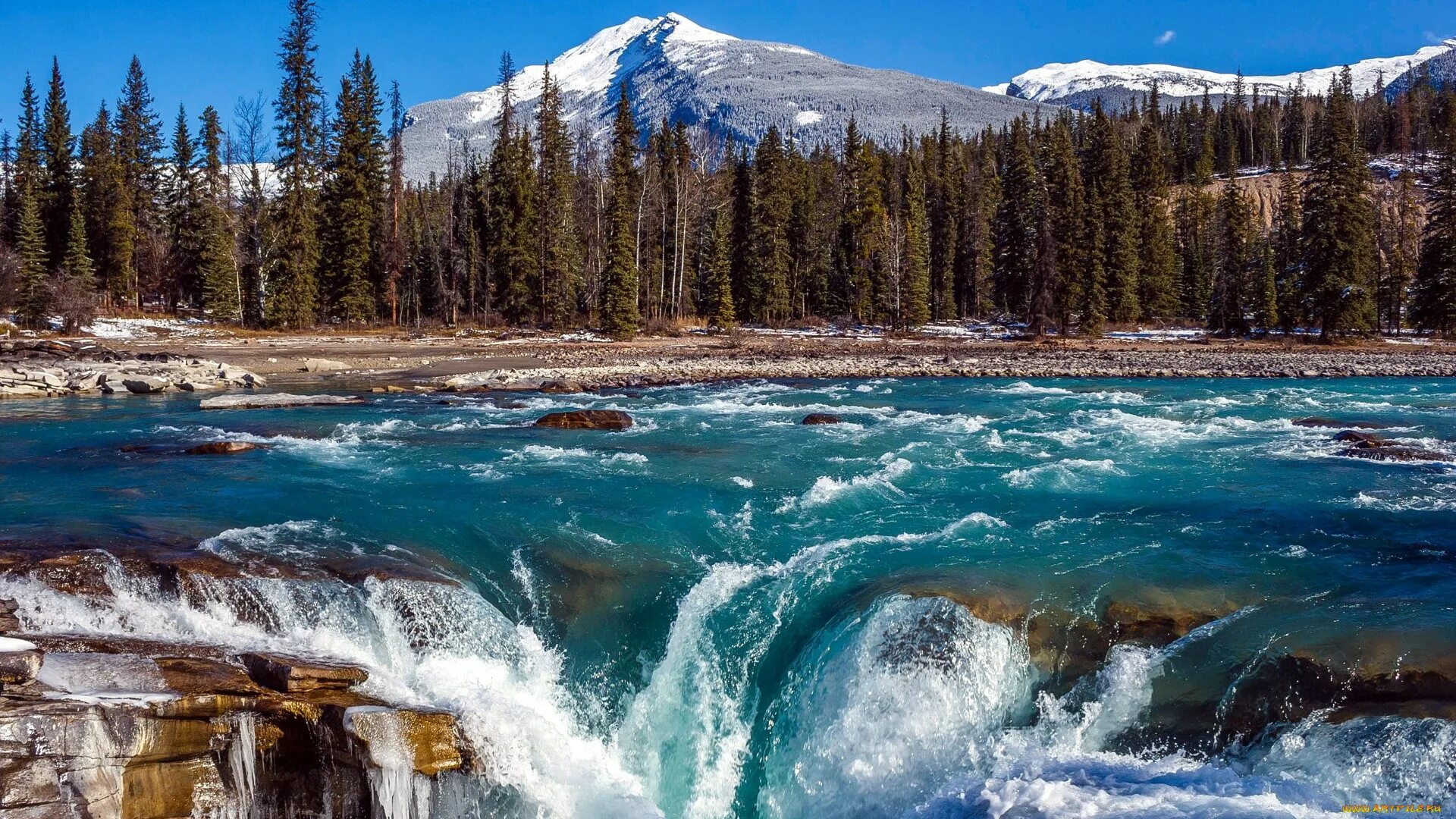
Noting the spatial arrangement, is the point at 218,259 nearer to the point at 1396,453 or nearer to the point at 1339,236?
the point at 1396,453

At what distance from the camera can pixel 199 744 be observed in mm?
6777

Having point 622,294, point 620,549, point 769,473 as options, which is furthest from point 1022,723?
point 622,294

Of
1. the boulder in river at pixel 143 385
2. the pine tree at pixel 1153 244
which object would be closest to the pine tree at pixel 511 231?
the boulder in river at pixel 143 385

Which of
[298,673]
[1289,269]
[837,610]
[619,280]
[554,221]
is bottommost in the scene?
[837,610]

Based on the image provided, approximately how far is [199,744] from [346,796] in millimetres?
1085

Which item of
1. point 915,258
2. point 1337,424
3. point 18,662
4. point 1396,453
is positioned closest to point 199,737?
point 18,662

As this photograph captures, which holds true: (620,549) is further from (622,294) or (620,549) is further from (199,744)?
(622,294)

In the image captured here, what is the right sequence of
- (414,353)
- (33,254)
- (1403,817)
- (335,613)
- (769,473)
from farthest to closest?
(33,254), (414,353), (769,473), (335,613), (1403,817)

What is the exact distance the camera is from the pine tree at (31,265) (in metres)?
41.8

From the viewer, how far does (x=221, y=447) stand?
1641 cm

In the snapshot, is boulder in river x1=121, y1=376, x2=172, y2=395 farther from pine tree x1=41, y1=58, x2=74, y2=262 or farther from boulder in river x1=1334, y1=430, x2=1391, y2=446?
pine tree x1=41, y1=58, x2=74, y2=262

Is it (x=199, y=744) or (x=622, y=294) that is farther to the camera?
(x=622, y=294)

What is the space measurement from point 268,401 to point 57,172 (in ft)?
153

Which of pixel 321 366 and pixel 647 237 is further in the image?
pixel 647 237
